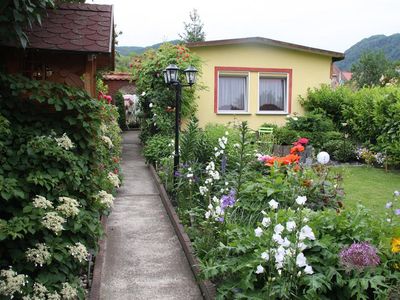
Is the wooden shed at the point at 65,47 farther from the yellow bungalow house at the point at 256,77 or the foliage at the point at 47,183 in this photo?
the yellow bungalow house at the point at 256,77

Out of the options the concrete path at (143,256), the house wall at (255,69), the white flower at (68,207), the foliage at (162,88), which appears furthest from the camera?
the house wall at (255,69)

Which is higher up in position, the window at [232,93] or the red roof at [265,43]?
the red roof at [265,43]

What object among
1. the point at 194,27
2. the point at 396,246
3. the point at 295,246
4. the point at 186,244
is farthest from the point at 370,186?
the point at 194,27

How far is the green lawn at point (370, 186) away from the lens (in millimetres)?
7859

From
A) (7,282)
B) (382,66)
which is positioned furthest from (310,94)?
(382,66)

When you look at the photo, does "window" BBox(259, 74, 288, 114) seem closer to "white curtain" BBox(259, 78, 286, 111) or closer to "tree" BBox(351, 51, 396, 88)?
"white curtain" BBox(259, 78, 286, 111)

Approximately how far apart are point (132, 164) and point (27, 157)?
845 centimetres

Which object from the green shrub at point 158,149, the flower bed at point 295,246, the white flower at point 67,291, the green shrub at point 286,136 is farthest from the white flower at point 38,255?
the green shrub at point 286,136

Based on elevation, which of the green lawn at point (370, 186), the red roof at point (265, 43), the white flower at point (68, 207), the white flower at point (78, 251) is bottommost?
the green lawn at point (370, 186)

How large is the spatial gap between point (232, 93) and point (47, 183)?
12.4 metres

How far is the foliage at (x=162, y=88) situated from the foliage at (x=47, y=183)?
27.7ft

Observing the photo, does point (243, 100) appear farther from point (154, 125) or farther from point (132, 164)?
point (132, 164)

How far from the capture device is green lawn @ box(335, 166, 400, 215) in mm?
7859

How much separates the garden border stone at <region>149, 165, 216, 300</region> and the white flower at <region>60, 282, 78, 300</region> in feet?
4.16
